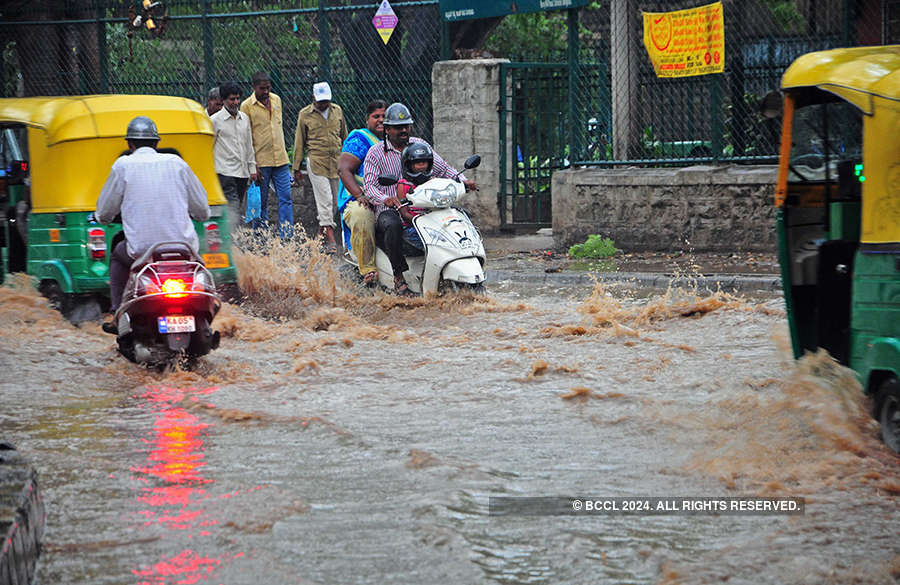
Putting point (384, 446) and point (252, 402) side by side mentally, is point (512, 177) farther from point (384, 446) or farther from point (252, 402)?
point (384, 446)

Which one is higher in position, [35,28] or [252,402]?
[35,28]

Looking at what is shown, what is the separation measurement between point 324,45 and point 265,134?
2.38 meters

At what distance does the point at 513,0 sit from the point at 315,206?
4.37m

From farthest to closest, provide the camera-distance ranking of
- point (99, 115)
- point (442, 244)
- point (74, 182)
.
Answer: point (442, 244), point (99, 115), point (74, 182)

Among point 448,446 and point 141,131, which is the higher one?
point 141,131

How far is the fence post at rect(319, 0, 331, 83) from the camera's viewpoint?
1819cm

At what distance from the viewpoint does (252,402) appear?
319 inches

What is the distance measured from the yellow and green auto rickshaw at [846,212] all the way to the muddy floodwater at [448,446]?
27 cm

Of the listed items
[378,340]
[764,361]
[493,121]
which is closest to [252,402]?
[378,340]

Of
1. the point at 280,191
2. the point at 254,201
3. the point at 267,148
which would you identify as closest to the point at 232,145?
the point at 267,148

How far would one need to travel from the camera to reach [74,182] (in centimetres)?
1055

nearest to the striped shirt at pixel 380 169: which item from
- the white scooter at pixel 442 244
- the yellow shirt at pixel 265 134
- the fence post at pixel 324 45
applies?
the white scooter at pixel 442 244

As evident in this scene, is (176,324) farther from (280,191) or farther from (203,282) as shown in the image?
(280,191)

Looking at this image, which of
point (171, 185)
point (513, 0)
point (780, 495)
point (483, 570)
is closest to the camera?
point (483, 570)
